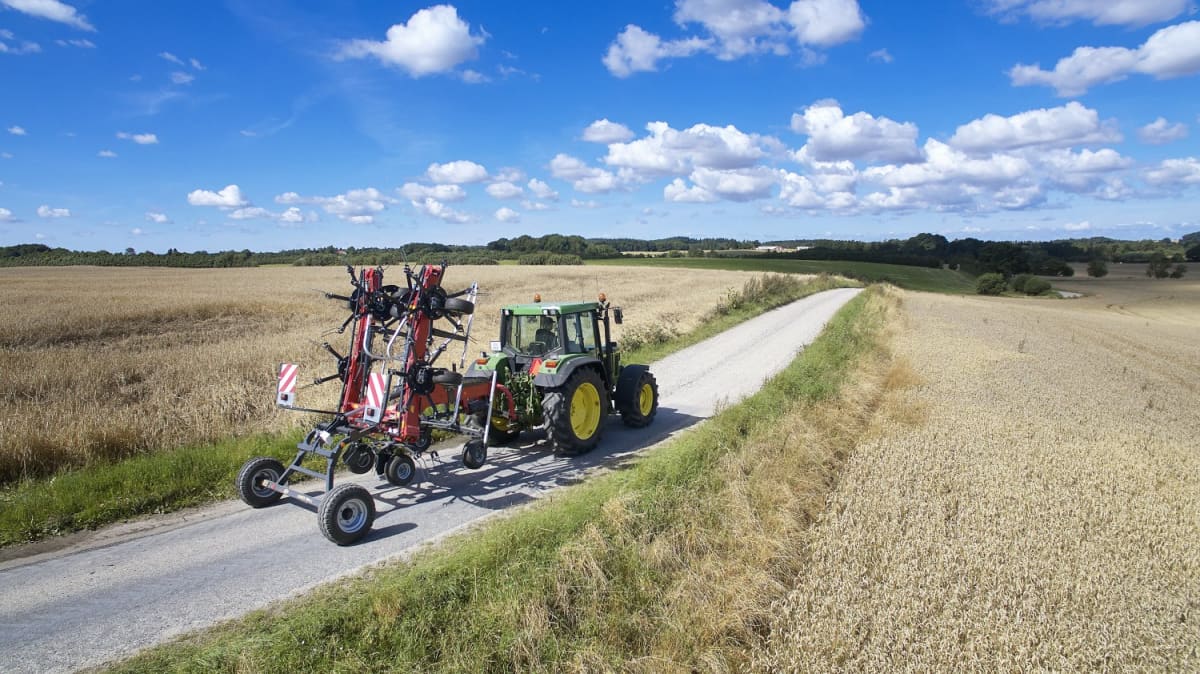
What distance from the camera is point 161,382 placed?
11.4 meters

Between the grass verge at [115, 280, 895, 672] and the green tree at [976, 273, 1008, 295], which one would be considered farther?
the green tree at [976, 273, 1008, 295]

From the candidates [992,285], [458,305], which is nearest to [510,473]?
[458,305]

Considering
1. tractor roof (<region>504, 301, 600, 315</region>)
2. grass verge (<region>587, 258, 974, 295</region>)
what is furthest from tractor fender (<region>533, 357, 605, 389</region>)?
grass verge (<region>587, 258, 974, 295</region>)

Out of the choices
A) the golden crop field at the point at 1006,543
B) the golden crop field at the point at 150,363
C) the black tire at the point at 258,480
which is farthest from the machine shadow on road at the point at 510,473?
the golden crop field at the point at 1006,543

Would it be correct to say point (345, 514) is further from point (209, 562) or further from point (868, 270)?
point (868, 270)

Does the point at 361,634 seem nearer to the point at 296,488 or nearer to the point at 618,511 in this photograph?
the point at 618,511

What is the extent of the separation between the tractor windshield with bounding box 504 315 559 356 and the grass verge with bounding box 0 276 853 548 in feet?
11.2

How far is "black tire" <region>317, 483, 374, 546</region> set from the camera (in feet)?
18.9

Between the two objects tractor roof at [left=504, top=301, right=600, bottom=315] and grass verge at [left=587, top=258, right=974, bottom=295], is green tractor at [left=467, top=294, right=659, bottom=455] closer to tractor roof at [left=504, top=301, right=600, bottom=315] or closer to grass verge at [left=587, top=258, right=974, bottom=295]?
tractor roof at [left=504, top=301, right=600, bottom=315]

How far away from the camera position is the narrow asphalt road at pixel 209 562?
4465 millimetres

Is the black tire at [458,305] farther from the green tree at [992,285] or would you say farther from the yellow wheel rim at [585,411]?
the green tree at [992,285]

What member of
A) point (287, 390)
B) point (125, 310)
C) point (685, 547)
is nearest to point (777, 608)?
point (685, 547)

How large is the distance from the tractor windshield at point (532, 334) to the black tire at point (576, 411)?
80 cm

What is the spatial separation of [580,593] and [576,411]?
4.35 meters
